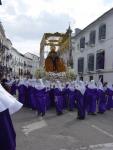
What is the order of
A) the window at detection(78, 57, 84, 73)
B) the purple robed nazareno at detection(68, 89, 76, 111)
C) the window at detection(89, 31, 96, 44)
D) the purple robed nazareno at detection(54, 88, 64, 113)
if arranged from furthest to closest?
the window at detection(78, 57, 84, 73) → the window at detection(89, 31, 96, 44) → the purple robed nazareno at detection(68, 89, 76, 111) → the purple robed nazareno at detection(54, 88, 64, 113)

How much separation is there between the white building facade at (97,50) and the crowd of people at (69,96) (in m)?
16.7

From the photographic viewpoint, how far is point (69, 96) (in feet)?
60.0

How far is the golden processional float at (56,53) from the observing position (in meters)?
21.7

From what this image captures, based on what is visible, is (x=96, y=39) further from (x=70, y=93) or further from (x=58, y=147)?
(x=58, y=147)

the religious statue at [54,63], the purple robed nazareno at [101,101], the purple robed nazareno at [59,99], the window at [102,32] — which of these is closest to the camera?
the purple robed nazareno at [59,99]

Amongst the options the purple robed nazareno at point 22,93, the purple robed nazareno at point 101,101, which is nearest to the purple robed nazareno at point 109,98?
the purple robed nazareno at point 101,101

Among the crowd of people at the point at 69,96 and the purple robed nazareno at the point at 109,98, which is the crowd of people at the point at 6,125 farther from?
the purple robed nazareno at the point at 109,98

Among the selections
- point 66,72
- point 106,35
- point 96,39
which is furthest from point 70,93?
point 96,39

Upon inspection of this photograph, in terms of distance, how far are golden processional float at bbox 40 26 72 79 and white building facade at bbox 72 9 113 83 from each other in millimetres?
10131

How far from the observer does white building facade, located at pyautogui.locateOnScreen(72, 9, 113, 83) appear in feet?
119

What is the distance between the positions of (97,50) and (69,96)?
2164 cm

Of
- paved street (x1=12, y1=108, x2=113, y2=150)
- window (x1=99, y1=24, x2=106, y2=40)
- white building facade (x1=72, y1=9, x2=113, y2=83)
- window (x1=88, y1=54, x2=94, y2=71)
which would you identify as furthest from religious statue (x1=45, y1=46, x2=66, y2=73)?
window (x1=88, y1=54, x2=94, y2=71)

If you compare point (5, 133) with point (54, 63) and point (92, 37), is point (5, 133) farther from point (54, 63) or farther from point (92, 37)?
point (92, 37)

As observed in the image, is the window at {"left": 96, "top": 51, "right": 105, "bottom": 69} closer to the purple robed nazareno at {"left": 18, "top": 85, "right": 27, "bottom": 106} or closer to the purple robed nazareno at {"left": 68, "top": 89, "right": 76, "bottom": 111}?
the purple robed nazareno at {"left": 18, "top": 85, "right": 27, "bottom": 106}
